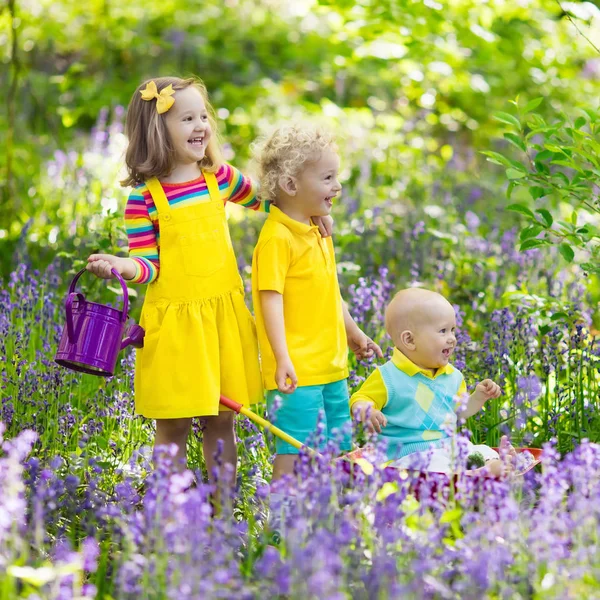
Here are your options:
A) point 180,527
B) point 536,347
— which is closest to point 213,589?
point 180,527

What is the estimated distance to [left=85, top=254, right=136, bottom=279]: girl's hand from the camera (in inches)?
107

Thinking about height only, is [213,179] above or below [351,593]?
above

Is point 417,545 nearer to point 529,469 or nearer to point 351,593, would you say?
point 351,593

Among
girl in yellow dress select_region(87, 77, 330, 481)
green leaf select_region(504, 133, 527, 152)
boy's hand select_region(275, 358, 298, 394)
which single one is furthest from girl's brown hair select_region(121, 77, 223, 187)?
green leaf select_region(504, 133, 527, 152)

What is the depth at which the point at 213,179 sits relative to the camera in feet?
10.1

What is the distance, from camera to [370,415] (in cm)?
287

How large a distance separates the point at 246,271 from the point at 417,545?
107 inches

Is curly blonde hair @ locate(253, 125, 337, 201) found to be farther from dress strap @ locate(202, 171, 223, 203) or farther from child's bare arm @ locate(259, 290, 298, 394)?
child's bare arm @ locate(259, 290, 298, 394)

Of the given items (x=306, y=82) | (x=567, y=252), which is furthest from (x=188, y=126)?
(x=306, y=82)

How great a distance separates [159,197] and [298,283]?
0.53 meters

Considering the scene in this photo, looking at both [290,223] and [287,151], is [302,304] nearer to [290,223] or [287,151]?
[290,223]

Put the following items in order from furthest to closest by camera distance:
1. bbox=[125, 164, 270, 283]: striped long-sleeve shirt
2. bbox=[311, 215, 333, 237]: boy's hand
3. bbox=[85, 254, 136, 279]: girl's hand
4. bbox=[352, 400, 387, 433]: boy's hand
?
1. bbox=[311, 215, 333, 237]: boy's hand
2. bbox=[125, 164, 270, 283]: striped long-sleeve shirt
3. bbox=[352, 400, 387, 433]: boy's hand
4. bbox=[85, 254, 136, 279]: girl's hand

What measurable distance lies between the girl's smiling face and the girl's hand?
42cm

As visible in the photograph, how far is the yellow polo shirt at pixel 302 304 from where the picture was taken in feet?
9.80
